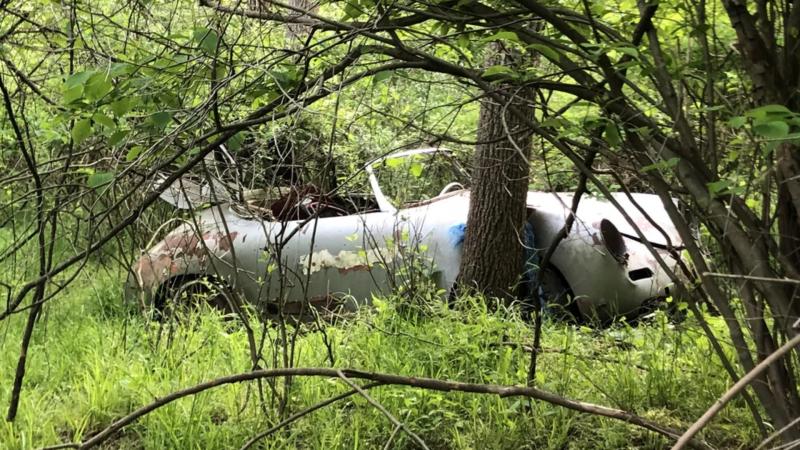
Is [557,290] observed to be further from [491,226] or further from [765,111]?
[765,111]

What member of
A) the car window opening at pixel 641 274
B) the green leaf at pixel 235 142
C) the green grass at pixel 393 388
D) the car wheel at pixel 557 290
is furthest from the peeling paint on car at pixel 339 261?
the green leaf at pixel 235 142

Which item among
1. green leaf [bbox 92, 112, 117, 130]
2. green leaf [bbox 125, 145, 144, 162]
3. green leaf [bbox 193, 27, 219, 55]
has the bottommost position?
green leaf [bbox 125, 145, 144, 162]

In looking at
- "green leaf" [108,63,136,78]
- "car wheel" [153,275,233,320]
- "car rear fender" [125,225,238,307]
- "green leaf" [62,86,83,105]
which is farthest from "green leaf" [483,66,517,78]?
"car rear fender" [125,225,238,307]

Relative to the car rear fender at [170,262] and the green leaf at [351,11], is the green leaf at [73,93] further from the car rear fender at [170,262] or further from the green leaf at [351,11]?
the car rear fender at [170,262]

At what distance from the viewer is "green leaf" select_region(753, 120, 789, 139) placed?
142 cm

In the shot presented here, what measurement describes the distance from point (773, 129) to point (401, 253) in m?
3.49

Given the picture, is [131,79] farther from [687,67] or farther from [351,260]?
[351,260]

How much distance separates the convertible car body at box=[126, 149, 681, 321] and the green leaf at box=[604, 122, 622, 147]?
2650mm

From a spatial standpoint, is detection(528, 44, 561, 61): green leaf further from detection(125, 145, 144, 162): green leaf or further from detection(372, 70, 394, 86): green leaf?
detection(125, 145, 144, 162): green leaf

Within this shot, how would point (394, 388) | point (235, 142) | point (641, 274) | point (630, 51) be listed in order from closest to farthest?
point (630, 51) < point (235, 142) < point (394, 388) < point (641, 274)

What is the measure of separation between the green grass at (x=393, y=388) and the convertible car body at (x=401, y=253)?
65 cm

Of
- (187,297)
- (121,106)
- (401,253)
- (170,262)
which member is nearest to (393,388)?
(401,253)

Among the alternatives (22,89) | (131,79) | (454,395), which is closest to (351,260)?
(454,395)

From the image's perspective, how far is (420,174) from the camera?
129 inches
